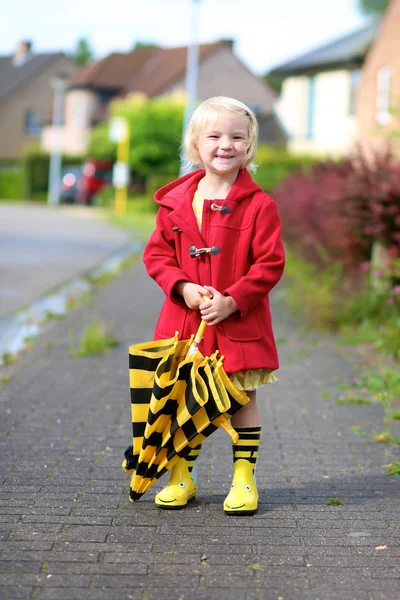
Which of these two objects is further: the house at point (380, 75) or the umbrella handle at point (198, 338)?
the house at point (380, 75)

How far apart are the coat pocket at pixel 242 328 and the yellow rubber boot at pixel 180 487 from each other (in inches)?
21.9

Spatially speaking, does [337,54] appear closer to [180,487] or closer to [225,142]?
[225,142]

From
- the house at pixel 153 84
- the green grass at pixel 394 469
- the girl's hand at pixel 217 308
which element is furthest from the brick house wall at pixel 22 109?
the girl's hand at pixel 217 308

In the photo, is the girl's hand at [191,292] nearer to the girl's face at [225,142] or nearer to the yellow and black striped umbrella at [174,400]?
the yellow and black striped umbrella at [174,400]

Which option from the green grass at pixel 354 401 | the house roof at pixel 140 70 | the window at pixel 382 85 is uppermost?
the house roof at pixel 140 70

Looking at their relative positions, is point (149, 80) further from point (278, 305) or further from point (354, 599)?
point (354, 599)

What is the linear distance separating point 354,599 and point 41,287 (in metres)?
10.4

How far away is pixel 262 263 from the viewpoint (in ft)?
13.0

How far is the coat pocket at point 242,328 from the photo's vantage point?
13.2 ft

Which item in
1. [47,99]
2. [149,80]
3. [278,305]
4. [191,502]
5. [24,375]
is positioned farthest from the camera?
[47,99]

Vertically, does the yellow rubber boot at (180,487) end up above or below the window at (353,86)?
below

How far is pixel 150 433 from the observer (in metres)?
3.96

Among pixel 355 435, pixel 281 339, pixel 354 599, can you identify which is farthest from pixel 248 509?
pixel 281 339

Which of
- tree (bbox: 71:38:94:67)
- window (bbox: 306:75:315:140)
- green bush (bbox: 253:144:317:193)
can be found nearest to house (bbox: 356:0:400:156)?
green bush (bbox: 253:144:317:193)
